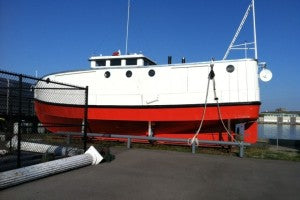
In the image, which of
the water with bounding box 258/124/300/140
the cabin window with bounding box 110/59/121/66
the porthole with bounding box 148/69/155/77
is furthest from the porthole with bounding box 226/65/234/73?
the water with bounding box 258/124/300/140

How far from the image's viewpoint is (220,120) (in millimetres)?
14734

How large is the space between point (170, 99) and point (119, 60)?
14.0 feet

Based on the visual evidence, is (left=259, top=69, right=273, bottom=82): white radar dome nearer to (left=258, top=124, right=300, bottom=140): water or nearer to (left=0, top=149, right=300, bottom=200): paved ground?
(left=0, top=149, right=300, bottom=200): paved ground

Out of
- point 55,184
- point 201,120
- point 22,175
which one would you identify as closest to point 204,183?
point 55,184

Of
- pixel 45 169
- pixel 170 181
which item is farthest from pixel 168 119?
pixel 45 169

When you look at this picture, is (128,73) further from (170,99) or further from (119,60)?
(170,99)

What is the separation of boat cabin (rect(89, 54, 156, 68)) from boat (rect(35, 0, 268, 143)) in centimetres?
5

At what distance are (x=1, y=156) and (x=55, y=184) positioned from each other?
396cm

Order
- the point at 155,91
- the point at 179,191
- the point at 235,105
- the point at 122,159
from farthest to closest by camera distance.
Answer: the point at 155,91, the point at 235,105, the point at 122,159, the point at 179,191

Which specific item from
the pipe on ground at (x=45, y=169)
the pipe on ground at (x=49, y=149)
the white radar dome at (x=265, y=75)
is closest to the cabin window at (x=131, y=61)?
the white radar dome at (x=265, y=75)

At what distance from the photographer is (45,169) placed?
739 centimetres

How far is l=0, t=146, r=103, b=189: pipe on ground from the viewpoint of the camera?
6402 mm

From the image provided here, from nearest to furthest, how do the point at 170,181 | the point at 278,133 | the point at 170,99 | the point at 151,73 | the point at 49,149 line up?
the point at 170,181
the point at 49,149
the point at 170,99
the point at 151,73
the point at 278,133

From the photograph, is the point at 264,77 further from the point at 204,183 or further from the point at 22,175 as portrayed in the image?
the point at 22,175
